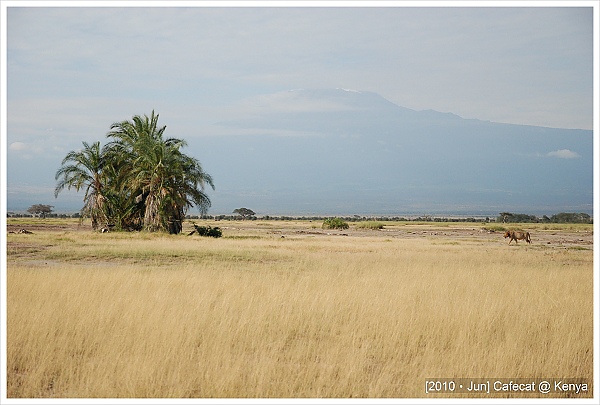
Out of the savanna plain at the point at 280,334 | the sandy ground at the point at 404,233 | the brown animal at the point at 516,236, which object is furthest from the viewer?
the sandy ground at the point at 404,233

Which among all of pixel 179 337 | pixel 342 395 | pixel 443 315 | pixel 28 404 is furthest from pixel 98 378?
pixel 443 315

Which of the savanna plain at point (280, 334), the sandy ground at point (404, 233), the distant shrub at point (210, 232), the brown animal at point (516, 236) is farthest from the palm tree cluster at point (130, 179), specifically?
the savanna plain at point (280, 334)

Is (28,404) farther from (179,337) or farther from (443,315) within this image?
(443,315)

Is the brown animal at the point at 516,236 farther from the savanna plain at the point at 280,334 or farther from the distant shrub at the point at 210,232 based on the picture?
the savanna plain at the point at 280,334

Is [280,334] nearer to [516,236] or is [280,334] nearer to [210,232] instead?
[516,236]

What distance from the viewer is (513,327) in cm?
908

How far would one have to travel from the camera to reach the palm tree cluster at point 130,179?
126ft

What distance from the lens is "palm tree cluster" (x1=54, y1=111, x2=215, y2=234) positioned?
38375 mm

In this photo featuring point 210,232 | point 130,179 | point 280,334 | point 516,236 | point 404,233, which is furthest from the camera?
point 404,233

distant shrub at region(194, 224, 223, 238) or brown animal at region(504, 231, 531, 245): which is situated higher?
brown animal at region(504, 231, 531, 245)

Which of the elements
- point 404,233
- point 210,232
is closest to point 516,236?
point 404,233

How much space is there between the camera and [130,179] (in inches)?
1528

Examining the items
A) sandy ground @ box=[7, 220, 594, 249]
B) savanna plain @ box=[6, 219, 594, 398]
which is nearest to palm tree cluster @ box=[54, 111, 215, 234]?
sandy ground @ box=[7, 220, 594, 249]

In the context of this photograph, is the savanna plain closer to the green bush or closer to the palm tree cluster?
the green bush
